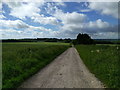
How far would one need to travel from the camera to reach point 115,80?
8945mm

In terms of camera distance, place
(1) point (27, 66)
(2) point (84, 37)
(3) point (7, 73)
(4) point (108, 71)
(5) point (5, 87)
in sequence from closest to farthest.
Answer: (5) point (5, 87) < (3) point (7, 73) < (4) point (108, 71) < (1) point (27, 66) < (2) point (84, 37)

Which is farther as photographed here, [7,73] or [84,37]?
[84,37]

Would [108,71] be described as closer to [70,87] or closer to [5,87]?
[70,87]

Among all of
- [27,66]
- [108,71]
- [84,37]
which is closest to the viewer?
[108,71]

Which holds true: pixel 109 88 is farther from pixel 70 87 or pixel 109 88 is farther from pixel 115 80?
pixel 70 87

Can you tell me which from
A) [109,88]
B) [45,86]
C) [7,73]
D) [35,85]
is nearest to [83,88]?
[109,88]

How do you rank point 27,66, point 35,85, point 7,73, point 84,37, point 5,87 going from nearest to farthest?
point 5,87 < point 35,85 < point 7,73 < point 27,66 < point 84,37

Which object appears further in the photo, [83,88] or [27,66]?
[27,66]

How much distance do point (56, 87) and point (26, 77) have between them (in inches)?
115

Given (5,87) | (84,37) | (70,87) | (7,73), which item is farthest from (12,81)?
(84,37)

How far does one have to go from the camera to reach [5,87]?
25.4 ft

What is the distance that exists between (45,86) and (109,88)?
3096 mm

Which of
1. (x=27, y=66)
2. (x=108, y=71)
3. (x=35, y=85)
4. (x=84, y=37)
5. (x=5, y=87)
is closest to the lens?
(x=5, y=87)

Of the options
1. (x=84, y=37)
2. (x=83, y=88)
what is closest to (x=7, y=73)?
(x=83, y=88)
